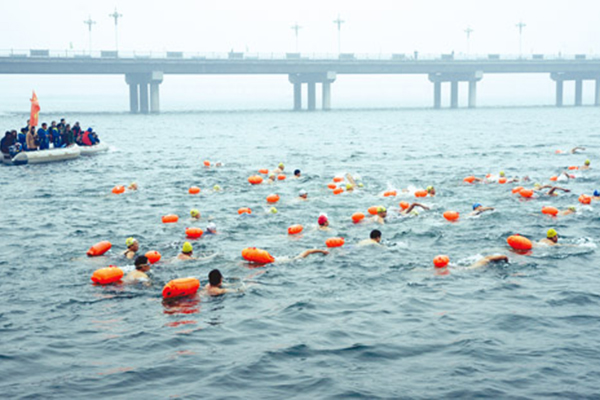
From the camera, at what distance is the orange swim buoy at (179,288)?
45.9ft

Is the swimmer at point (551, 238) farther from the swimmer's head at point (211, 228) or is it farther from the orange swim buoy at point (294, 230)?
the swimmer's head at point (211, 228)

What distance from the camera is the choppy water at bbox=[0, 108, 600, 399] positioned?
414 inches

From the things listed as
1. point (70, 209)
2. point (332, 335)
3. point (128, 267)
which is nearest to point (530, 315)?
point (332, 335)

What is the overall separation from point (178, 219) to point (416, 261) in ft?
31.1

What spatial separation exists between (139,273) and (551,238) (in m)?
10.7

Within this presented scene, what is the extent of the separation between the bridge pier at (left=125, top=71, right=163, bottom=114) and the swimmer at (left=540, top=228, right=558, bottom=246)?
10969 cm

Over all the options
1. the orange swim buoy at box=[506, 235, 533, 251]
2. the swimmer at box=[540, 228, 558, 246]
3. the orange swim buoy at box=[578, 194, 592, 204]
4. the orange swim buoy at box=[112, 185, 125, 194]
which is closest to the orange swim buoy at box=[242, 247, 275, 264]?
the orange swim buoy at box=[506, 235, 533, 251]

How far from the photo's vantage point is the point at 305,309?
546 inches

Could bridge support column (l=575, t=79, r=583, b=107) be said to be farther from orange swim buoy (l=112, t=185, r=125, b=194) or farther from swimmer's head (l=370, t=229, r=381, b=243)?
swimmer's head (l=370, t=229, r=381, b=243)

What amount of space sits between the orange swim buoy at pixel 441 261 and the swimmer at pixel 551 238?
358 cm

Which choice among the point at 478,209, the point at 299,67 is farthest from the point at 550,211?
the point at 299,67

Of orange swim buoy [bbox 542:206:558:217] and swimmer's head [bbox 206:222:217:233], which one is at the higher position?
orange swim buoy [bbox 542:206:558:217]

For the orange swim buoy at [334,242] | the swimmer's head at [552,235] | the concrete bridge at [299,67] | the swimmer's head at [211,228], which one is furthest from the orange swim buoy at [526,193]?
the concrete bridge at [299,67]

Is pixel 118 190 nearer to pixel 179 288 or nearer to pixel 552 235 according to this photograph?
pixel 179 288
